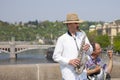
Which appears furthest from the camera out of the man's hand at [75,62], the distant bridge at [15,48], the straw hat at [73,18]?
the distant bridge at [15,48]

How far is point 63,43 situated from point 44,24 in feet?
643

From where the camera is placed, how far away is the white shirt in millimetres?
3977

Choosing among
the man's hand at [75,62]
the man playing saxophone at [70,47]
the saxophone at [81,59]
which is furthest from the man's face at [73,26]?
the man's hand at [75,62]

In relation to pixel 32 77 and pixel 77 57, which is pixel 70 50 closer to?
pixel 77 57

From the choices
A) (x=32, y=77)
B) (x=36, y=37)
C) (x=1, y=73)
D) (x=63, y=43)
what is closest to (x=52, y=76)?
(x=32, y=77)

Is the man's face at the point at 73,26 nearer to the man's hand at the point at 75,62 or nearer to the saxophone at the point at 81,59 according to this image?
the saxophone at the point at 81,59

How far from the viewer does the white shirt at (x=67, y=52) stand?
3.98 m

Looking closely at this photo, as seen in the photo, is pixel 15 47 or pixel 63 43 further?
pixel 15 47

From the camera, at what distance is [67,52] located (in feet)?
13.3

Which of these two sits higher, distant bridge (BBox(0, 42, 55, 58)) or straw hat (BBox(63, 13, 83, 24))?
straw hat (BBox(63, 13, 83, 24))

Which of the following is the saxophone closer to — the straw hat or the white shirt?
the white shirt

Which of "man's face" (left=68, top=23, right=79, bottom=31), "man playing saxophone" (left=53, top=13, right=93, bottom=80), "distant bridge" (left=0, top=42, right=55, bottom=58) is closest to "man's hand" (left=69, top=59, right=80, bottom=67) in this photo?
"man playing saxophone" (left=53, top=13, right=93, bottom=80)

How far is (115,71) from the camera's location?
6797mm

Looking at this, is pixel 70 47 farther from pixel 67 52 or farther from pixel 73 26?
pixel 73 26
